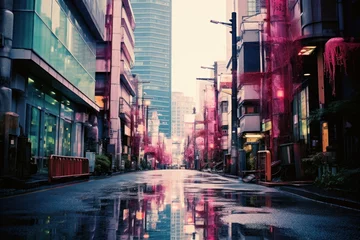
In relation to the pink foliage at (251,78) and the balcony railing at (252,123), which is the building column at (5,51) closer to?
the pink foliage at (251,78)

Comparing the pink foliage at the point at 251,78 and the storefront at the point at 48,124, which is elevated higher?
the pink foliage at the point at 251,78

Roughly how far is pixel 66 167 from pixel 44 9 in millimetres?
9579

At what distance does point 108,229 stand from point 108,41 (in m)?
53.0

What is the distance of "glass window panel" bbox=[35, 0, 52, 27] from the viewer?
2467 centimetres

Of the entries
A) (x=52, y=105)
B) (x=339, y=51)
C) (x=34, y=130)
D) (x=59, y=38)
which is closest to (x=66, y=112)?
(x=52, y=105)

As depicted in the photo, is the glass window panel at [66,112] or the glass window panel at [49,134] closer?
the glass window panel at [49,134]

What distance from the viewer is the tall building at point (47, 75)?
21.4 metres

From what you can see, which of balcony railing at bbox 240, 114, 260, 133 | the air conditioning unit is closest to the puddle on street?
the air conditioning unit

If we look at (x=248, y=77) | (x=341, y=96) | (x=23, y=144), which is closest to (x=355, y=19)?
(x=341, y=96)

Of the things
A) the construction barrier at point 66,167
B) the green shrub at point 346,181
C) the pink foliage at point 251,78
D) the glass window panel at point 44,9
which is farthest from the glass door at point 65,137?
the green shrub at point 346,181

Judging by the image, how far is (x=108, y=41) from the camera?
191 ft

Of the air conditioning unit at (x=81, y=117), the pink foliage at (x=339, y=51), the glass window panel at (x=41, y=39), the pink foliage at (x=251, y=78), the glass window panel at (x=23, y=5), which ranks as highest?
the pink foliage at (x=251, y=78)

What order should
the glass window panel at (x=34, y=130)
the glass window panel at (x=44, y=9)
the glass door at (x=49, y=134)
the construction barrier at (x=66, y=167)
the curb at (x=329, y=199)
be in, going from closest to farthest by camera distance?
the curb at (x=329, y=199) < the construction barrier at (x=66, y=167) < the glass window panel at (x=44, y=9) < the glass window panel at (x=34, y=130) < the glass door at (x=49, y=134)

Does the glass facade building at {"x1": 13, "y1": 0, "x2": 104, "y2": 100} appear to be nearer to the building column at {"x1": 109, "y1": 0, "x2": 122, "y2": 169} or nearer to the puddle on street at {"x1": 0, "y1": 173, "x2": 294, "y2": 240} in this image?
the building column at {"x1": 109, "y1": 0, "x2": 122, "y2": 169}
